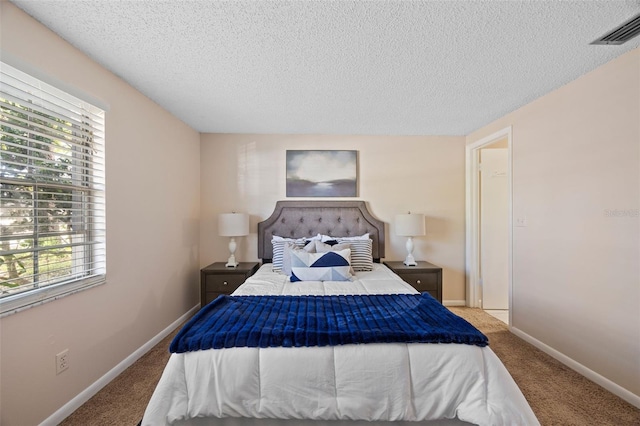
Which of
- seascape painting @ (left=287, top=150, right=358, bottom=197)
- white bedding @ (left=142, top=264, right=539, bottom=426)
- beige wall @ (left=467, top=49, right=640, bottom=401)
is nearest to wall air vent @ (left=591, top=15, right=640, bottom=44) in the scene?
beige wall @ (left=467, top=49, right=640, bottom=401)

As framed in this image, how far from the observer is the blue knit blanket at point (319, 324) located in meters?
1.46

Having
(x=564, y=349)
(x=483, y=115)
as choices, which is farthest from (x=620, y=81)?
(x=564, y=349)

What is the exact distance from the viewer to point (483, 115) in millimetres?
3078

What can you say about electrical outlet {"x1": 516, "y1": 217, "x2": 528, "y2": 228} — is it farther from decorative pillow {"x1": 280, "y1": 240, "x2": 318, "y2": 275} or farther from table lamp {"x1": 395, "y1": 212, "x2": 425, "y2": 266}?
decorative pillow {"x1": 280, "y1": 240, "x2": 318, "y2": 275}

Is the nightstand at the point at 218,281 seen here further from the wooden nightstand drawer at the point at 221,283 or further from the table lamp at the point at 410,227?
the table lamp at the point at 410,227

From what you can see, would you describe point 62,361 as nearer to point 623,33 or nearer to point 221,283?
point 221,283

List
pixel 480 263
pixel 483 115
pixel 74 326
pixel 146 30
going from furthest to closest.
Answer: pixel 480 263 → pixel 483 115 → pixel 74 326 → pixel 146 30

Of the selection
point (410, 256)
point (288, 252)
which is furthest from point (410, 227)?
point (288, 252)

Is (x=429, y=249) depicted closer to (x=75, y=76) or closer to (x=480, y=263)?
(x=480, y=263)

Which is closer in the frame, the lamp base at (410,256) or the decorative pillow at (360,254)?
the decorative pillow at (360,254)

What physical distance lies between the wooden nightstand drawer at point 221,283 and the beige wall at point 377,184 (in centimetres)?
56

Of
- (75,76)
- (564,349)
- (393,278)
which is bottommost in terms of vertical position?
(564,349)

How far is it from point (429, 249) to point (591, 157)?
77.7 inches

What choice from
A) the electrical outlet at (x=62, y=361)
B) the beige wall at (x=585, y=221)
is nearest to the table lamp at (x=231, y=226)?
the electrical outlet at (x=62, y=361)
